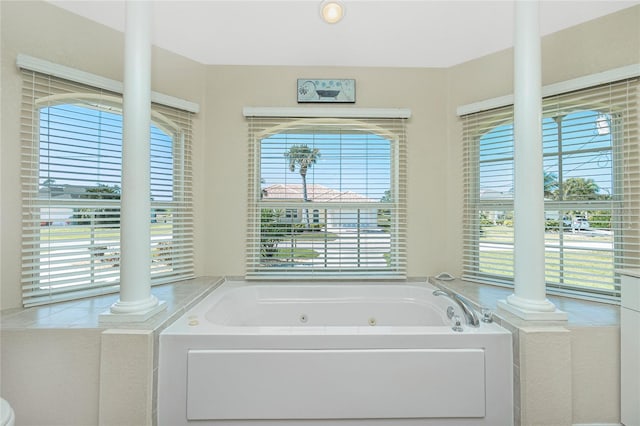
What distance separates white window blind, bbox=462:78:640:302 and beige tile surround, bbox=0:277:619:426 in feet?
1.98

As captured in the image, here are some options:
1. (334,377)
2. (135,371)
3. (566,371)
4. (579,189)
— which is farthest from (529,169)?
(135,371)

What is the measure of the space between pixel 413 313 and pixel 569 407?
3.14 feet

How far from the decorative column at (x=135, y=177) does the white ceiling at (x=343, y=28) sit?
2.39 ft

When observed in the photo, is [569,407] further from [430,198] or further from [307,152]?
[307,152]

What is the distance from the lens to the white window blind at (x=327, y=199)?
7.59ft

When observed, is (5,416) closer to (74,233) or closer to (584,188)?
(74,233)

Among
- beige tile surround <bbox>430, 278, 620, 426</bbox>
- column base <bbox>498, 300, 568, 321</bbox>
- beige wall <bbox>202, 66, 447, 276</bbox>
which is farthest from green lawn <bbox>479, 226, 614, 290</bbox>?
column base <bbox>498, 300, 568, 321</bbox>

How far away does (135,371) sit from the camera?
48.2 inches

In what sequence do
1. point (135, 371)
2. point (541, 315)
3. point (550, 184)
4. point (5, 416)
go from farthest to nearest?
1. point (550, 184)
2. point (541, 315)
3. point (135, 371)
4. point (5, 416)

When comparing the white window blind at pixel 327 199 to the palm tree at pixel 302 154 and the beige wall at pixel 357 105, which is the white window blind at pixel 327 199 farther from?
the beige wall at pixel 357 105

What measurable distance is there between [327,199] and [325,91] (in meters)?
0.90

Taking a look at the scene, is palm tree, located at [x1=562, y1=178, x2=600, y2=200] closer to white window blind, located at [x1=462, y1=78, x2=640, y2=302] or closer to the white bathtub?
white window blind, located at [x1=462, y1=78, x2=640, y2=302]

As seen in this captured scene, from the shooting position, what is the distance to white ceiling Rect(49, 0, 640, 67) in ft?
6.03

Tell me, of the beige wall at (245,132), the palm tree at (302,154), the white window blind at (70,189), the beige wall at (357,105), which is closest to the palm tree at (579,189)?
the beige wall at (357,105)
